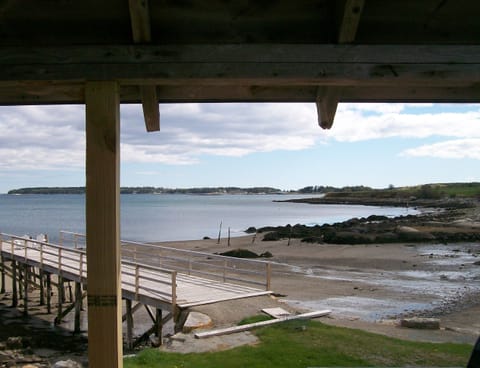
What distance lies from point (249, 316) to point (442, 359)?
200 inches

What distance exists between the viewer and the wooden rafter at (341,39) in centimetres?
349

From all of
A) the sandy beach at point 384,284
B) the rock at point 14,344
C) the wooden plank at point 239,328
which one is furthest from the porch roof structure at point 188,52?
the rock at point 14,344

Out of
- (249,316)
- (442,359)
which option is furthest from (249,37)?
(249,316)

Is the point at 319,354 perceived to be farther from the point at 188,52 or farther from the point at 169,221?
the point at 169,221

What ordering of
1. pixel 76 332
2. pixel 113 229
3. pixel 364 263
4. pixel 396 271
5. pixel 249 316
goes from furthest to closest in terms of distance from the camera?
pixel 364 263 → pixel 396 271 → pixel 76 332 → pixel 249 316 → pixel 113 229

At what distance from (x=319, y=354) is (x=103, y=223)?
277 inches

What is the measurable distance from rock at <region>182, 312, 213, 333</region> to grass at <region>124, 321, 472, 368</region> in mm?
1976

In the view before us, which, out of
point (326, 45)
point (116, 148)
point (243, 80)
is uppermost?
point (326, 45)

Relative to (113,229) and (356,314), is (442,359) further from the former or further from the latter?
(356,314)

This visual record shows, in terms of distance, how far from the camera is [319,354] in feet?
31.5

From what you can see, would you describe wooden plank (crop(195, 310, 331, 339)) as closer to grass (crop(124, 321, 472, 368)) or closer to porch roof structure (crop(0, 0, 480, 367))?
grass (crop(124, 321, 472, 368))

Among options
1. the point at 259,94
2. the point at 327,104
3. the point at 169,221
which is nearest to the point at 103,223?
the point at 259,94

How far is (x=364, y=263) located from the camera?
3406 cm

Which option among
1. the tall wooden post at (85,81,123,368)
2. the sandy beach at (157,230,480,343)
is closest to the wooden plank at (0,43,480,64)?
the tall wooden post at (85,81,123,368)
